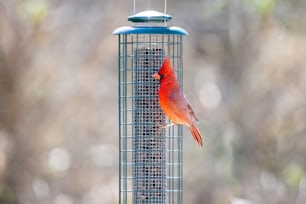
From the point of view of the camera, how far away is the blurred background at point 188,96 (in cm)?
1048

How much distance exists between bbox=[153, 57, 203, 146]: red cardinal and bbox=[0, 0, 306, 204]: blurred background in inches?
167

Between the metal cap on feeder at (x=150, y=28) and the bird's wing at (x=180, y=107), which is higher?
the metal cap on feeder at (x=150, y=28)

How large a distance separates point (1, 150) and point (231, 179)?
253 cm

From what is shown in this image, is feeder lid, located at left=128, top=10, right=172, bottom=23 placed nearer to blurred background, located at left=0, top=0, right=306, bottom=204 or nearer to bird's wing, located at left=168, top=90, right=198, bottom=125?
bird's wing, located at left=168, top=90, right=198, bottom=125

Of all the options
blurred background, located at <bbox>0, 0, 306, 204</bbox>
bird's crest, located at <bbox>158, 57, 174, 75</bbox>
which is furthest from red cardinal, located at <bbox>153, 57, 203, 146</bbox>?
blurred background, located at <bbox>0, 0, 306, 204</bbox>

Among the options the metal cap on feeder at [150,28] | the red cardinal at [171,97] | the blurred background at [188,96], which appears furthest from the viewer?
the blurred background at [188,96]

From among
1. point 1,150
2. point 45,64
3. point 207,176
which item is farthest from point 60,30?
point 207,176

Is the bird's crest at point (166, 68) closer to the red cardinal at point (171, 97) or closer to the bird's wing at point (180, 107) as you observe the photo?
the red cardinal at point (171, 97)

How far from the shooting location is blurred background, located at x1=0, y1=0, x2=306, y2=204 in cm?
1048

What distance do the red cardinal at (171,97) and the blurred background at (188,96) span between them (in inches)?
167

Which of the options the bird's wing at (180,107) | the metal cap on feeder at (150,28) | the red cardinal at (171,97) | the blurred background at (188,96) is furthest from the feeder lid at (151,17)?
the blurred background at (188,96)

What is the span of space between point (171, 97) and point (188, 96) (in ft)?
14.9

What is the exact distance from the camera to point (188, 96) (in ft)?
35.2

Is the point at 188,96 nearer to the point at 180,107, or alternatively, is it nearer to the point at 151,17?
the point at 180,107
